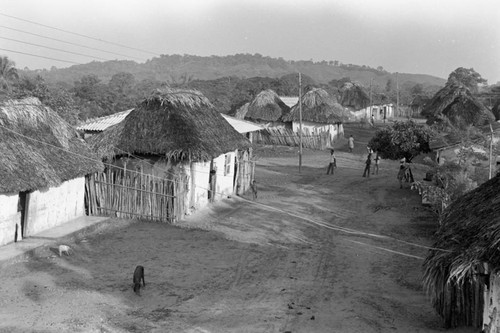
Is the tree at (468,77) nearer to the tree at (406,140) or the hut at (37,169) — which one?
the tree at (406,140)

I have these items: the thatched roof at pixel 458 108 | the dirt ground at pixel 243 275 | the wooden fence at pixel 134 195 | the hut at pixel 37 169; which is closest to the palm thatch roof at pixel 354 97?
the thatched roof at pixel 458 108

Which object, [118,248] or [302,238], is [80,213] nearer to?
[118,248]

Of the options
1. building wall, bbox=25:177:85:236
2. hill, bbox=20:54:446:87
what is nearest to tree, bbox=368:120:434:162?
building wall, bbox=25:177:85:236

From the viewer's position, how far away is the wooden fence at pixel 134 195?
14.8 metres

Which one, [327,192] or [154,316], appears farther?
[327,192]

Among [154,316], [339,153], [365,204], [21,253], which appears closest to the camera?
[154,316]

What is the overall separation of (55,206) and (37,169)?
5.04ft

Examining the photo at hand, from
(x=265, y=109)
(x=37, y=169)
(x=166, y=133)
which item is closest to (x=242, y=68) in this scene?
(x=265, y=109)

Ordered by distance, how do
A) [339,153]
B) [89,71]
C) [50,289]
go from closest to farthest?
[50,289] < [339,153] < [89,71]

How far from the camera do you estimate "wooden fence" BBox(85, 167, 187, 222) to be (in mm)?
14773

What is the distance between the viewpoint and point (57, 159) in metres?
13.7

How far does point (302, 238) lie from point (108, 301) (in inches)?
238

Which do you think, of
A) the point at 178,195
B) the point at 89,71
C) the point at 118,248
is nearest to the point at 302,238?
the point at 178,195

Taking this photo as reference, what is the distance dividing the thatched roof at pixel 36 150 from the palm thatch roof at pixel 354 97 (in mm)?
36865
